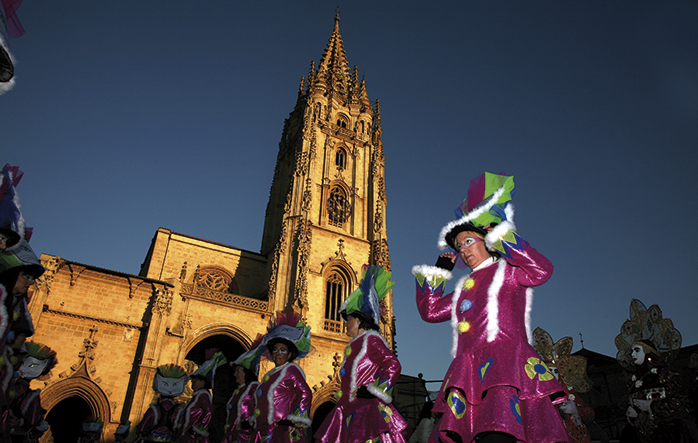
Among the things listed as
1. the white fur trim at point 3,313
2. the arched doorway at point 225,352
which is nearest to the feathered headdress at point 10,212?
the white fur trim at point 3,313

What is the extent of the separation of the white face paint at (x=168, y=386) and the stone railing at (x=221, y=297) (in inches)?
309

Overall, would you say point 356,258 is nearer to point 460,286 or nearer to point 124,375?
point 124,375

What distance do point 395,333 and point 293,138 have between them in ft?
43.8

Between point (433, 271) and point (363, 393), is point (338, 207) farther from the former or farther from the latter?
point (433, 271)

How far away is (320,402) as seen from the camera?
55.2 feet

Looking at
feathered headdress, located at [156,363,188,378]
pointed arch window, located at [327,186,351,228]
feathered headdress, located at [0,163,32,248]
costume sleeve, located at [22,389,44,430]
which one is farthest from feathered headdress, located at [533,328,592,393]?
pointed arch window, located at [327,186,351,228]

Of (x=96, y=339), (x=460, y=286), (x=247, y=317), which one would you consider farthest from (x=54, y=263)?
(x=460, y=286)

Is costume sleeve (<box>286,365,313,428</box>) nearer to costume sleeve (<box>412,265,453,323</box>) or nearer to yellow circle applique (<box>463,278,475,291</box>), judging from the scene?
costume sleeve (<box>412,265,453,323</box>)

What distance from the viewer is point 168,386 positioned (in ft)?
29.1

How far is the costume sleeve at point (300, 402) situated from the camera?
521 cm

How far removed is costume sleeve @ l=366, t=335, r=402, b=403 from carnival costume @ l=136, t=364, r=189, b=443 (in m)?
5.74

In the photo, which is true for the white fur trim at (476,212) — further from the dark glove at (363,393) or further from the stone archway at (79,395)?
the stone archway at (79,395)

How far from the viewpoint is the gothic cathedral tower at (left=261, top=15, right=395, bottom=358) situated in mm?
18672

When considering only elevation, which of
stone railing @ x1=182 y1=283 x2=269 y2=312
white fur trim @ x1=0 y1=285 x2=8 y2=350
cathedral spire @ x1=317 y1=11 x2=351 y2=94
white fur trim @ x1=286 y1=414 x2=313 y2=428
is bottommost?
white fur trim @ x1=286 y1=414 x2=313 y2=428
